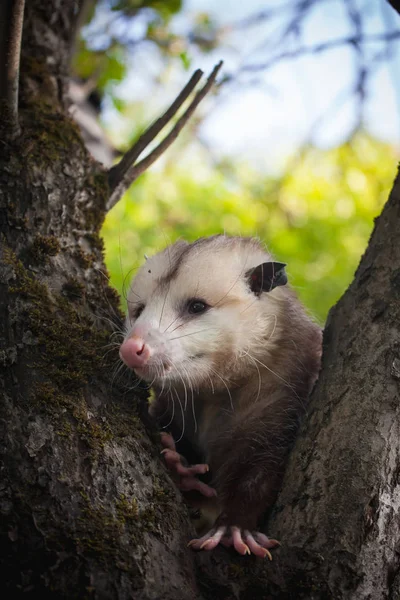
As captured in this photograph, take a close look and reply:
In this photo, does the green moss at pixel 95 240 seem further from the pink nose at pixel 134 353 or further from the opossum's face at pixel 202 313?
the pink nose at pixel 134 353

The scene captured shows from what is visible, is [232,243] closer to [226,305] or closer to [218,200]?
[226,305]

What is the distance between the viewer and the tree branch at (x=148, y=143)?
7.79ft

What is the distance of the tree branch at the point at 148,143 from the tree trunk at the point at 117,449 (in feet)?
0.96

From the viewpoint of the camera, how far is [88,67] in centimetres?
415

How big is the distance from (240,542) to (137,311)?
3.11 feet

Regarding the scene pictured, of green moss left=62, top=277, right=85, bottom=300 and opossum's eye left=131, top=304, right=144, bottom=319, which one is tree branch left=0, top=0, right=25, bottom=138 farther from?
opossum's eye left=131, top=304, right=144, bottom=319

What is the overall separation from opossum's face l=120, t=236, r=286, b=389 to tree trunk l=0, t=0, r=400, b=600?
0.16 m

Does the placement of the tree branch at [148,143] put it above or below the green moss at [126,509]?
above

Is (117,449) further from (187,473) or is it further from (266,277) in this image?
(266,277)

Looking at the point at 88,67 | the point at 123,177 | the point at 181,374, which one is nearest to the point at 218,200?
the point at 88,67

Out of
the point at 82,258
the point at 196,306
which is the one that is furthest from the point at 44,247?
the point at 196,306

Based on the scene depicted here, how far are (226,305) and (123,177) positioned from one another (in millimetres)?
674

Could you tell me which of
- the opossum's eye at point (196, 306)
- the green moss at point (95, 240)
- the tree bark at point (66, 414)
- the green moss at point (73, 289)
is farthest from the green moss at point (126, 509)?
the green moss at point (95, 240)

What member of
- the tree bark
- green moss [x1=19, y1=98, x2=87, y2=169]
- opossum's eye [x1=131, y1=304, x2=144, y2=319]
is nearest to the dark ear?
opossum's eye [x1=131, y1=304, x2=144, y2=319]
